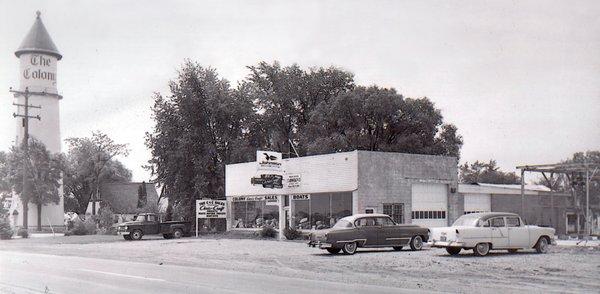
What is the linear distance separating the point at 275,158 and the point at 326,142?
18.6 meters

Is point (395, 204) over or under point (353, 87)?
under

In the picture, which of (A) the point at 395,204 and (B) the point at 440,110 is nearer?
(A) the point at 395,204

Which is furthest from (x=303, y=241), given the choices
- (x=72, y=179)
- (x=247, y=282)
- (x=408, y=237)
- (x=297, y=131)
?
(x=72, y=179)

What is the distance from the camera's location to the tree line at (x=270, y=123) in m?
53.9

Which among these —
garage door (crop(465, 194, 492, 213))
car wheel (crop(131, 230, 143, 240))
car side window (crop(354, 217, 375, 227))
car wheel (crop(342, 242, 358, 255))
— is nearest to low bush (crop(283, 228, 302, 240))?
car wheel (crop(131, 230, 143, 240))

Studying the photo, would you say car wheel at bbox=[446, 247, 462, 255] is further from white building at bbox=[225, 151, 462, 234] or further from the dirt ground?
white building at bbox=[225, 151, 462, 234]

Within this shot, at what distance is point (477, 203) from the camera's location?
45.2 meters

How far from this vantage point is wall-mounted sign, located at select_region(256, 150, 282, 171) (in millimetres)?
38938

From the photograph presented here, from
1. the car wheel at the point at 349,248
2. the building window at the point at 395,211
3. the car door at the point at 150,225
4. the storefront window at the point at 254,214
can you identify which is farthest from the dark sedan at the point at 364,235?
the car door at the point at 150,225

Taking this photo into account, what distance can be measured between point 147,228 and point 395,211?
55.4 feet

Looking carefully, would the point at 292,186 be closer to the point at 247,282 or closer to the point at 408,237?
the point at 408,237

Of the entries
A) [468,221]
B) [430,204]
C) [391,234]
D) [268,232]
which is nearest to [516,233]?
[468,221]

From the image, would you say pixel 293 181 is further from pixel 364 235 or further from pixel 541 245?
pixel 541 245

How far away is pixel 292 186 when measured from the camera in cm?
3922
